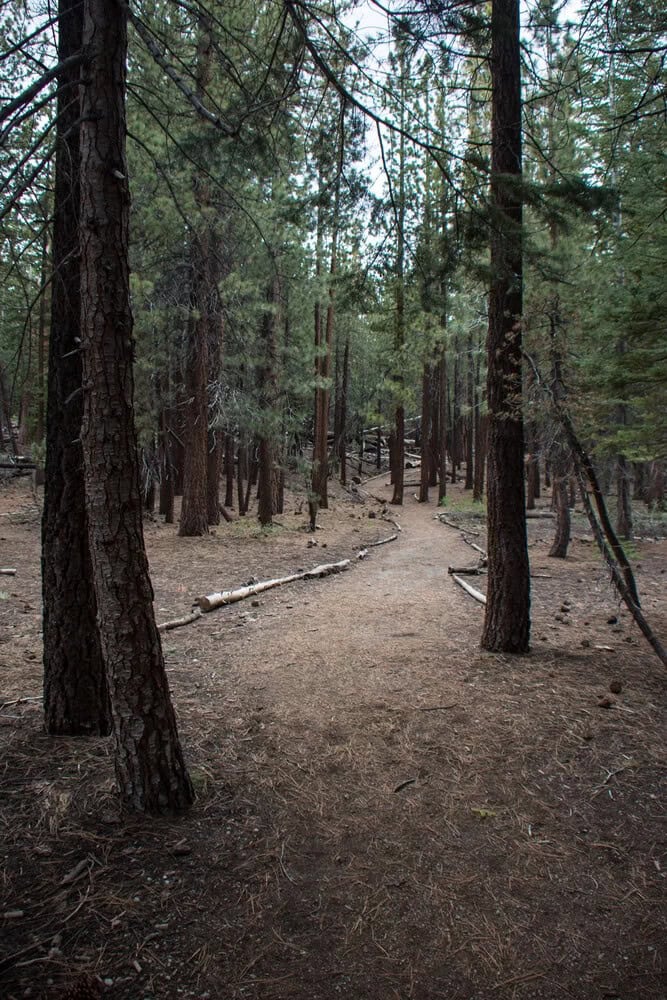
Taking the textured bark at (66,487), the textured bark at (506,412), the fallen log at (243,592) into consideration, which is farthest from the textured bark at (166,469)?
the textured bark at (66,487)

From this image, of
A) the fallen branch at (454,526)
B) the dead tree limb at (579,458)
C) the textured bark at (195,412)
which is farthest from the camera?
the fallen branch at (454,526)

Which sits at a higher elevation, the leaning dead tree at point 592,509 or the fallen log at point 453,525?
the leaning dead tree at point 592,509

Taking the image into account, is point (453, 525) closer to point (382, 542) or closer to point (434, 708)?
point (382, 542)

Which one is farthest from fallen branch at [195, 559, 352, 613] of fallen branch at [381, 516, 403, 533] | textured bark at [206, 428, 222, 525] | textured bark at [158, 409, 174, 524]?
fallen branch at [381, 516, 403, 533]

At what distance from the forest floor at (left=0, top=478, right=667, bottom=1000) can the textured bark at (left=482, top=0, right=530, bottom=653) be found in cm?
51

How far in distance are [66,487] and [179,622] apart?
356cm

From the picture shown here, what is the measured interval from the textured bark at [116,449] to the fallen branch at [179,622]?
3.55 m

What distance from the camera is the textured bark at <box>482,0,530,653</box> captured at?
5133 millimetres

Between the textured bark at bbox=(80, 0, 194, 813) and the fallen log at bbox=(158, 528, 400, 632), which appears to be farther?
the fallen log at bbox=(158, 528, 400, 632)

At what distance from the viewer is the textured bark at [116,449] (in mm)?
2553

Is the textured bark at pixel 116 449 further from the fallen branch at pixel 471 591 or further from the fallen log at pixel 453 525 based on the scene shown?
the fallen log at pixel 453 525

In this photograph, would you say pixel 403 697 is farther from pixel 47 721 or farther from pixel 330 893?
pixel 47 721

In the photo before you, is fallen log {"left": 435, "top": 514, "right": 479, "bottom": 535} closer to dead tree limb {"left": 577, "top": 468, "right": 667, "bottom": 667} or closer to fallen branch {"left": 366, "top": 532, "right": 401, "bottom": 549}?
fallen branch {"left": 366, "top": 532, "right": 401, "bottom": 549}

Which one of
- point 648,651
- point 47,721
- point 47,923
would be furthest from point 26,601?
point 648,651
